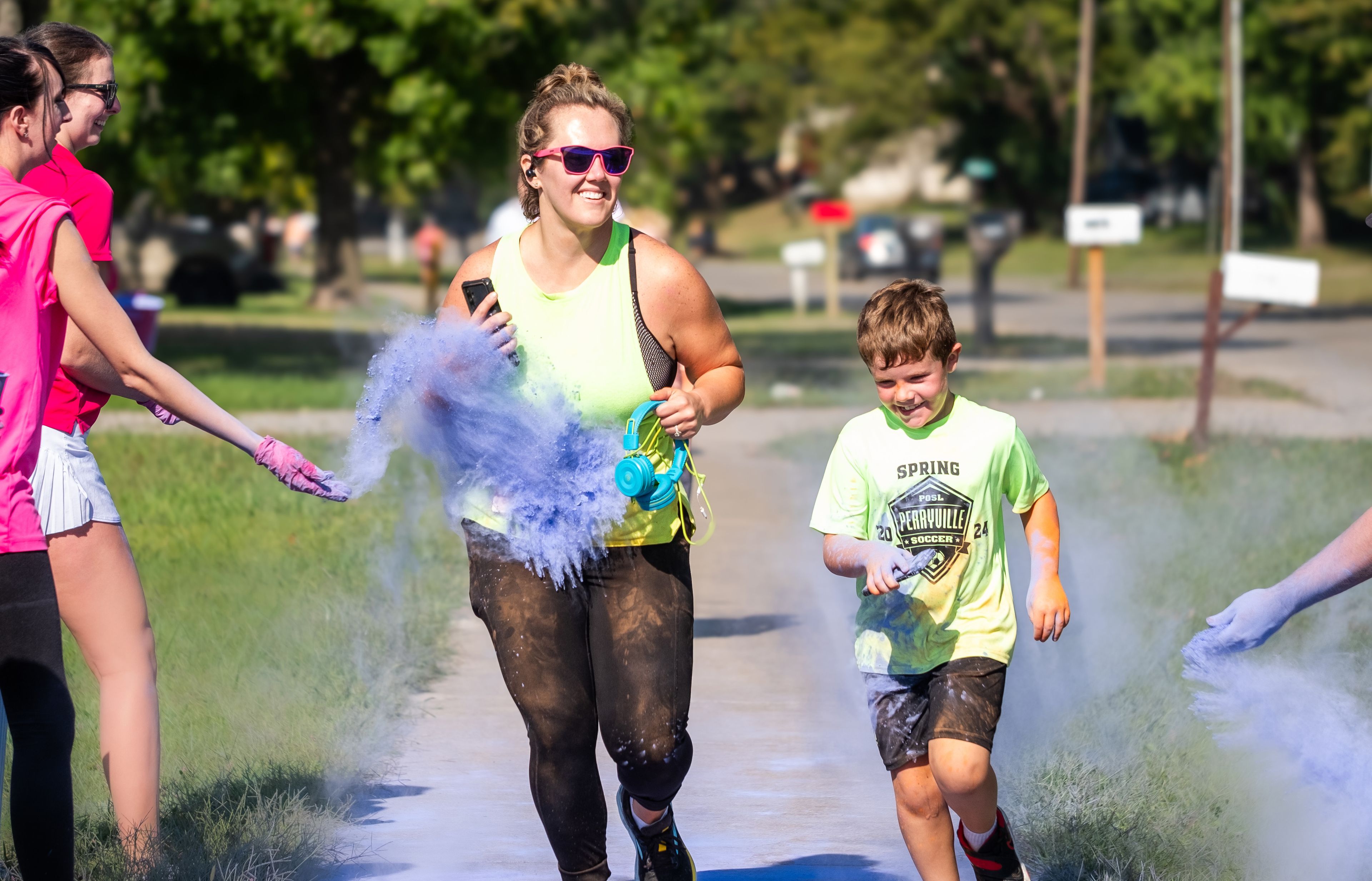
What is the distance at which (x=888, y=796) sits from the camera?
549cm

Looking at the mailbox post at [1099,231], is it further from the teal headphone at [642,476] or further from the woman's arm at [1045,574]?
the teal headphone at [642,476]

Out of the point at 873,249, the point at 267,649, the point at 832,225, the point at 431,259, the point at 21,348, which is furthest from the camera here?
the point at 873,249

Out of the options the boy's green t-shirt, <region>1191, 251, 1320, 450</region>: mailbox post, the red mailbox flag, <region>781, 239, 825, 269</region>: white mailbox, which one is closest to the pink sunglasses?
the boy's green t-shirt

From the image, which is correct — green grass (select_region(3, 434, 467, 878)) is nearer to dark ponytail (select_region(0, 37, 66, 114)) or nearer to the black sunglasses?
the black sunglasses

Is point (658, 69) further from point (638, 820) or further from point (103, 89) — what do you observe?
point (638, 820)

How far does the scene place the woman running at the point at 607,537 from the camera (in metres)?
4.03

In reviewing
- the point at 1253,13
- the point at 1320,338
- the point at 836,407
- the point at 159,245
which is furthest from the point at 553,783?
the point at 1253,13

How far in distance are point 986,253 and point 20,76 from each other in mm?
19623

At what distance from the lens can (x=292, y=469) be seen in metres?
4.04

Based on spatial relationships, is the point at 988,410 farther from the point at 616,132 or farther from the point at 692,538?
the point at 616,132

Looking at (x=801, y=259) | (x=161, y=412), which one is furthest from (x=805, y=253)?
(x=161, y=412)

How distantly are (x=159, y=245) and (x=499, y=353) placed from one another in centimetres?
4258

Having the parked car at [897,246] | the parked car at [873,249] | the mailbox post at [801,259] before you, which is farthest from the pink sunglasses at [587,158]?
the parked car at [873,249]

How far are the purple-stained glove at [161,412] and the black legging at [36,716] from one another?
615 mm
